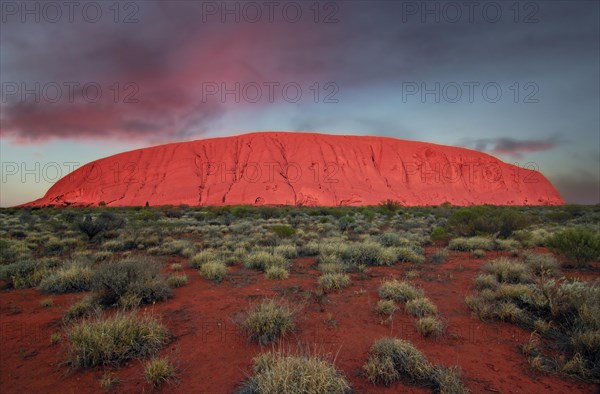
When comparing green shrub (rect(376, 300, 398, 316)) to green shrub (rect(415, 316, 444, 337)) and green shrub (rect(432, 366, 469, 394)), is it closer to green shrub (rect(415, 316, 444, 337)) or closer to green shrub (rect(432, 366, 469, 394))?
green shrub (rect(415, 316, 444, 337))

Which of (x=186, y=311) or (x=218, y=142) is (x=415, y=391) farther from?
(x=218, y=142)

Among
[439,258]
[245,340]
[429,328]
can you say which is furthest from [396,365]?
[439,258]

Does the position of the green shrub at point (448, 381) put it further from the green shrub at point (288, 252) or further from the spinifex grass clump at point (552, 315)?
the green shrub at point (288, 252)

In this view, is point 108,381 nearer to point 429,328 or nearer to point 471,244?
point 429,328

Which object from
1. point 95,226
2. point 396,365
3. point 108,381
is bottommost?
point 396,365

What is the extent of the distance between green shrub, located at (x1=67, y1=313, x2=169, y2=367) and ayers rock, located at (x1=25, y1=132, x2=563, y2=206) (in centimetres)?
5305

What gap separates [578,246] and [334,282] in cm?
704

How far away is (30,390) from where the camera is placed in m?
3.40

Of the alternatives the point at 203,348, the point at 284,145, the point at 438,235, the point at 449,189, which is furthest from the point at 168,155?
the point at 203,348

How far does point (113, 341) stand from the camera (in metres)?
3.97

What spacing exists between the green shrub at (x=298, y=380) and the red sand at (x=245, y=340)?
367mm

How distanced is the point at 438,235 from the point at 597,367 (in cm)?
986

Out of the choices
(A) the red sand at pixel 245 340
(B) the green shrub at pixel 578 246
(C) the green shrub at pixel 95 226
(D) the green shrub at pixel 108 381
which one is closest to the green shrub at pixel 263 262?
(A) the red sand at pixel 245 340

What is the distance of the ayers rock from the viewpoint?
61625mm
